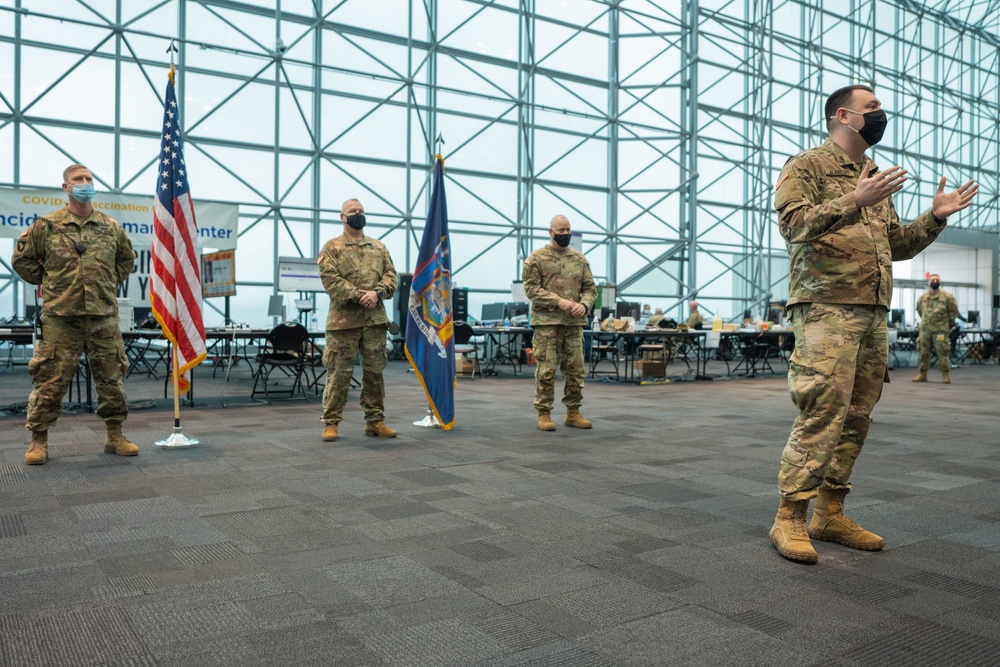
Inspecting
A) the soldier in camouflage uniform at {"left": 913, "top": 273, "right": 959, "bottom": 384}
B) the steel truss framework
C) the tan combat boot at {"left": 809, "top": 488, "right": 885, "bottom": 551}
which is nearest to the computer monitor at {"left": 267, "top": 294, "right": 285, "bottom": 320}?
the steel truss framework

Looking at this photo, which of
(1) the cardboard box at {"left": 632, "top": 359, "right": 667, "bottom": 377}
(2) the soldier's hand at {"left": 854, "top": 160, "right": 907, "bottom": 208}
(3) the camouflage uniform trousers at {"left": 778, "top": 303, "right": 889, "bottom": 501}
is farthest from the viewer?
(1) the cardboard box at {"left": 632, "top": 359, "right": 667, "bottom": 377}

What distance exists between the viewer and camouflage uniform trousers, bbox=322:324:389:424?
578 centimetres

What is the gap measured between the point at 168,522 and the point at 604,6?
18.4m

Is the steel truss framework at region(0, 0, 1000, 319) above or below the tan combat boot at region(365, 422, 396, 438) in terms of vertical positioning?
above

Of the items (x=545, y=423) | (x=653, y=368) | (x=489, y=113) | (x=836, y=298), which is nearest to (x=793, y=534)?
(x=836, y=298)

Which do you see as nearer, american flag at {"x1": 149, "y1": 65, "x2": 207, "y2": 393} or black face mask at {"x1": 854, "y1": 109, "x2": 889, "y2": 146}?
black face mask at {"x1": 854, "y1": 109, "x2": 889, "y2": 146}

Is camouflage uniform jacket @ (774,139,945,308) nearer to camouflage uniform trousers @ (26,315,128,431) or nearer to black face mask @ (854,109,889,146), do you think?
black face mask @ (854,109,889,146)

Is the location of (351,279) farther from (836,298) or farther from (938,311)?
(938,311)

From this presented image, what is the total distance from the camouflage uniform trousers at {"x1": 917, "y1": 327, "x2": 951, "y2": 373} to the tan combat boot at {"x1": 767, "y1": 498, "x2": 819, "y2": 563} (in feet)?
34.0

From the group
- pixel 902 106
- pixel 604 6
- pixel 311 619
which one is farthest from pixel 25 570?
pixel 902 106

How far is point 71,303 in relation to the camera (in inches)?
183

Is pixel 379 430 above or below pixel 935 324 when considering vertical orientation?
below

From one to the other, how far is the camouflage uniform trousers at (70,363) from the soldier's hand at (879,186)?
4074 millimetres

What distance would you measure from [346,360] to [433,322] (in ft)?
2.68
